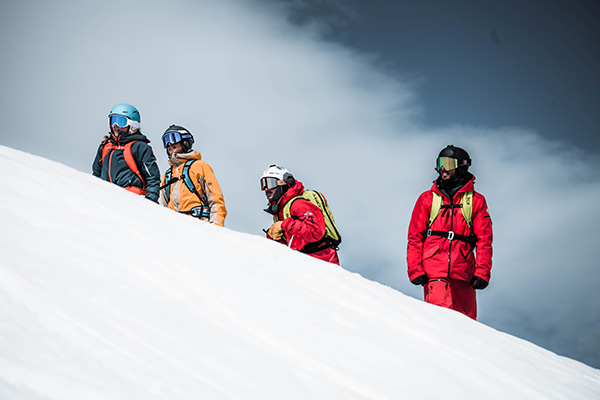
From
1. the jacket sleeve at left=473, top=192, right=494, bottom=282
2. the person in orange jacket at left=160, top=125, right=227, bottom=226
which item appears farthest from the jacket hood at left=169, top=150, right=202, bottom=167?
the jacket sleeve at left=473, top=192, right=494, bottom=282

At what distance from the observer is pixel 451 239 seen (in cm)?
485

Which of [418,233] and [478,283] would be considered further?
[418,233]

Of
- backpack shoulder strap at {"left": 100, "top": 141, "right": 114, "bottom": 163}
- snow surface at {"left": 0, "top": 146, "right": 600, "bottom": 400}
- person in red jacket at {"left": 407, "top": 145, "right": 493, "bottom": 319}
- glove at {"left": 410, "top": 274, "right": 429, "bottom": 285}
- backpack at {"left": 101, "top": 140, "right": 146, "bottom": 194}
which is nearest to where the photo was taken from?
snow surface at {"left": 0, "top": 146, "right": 600, "bottom": 400}

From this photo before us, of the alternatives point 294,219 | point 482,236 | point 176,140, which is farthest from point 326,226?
point 176,140

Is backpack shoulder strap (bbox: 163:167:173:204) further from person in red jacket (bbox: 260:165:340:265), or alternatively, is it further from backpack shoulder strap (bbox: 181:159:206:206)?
person in red jacket (bbox: 260:165:340:265)

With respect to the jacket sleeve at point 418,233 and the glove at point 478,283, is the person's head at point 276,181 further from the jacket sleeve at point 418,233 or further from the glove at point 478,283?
the glove at point 478,283

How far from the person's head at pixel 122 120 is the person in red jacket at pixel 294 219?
166cm

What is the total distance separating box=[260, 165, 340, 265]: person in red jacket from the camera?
5.62m

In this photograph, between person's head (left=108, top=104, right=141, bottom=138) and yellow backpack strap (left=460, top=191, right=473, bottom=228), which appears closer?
yellow backpack strap (left=460, top=191, right=473, bottom=228)

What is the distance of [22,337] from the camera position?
1776 mm

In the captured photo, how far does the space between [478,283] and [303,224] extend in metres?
1.90

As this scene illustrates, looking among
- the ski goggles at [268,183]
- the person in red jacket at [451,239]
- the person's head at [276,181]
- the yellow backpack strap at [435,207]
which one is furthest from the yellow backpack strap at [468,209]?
the ski goggles at [268,183]

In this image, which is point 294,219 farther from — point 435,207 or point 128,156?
point 128,156

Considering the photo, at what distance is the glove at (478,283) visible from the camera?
4657 millimetres
